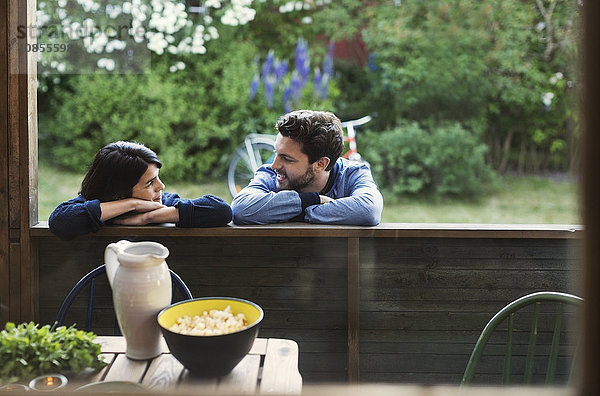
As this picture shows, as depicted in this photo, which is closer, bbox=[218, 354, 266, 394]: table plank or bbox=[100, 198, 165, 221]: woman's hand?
bbox=[218, 354, 266, 394]: table plank

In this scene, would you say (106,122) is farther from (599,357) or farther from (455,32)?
(599,357)

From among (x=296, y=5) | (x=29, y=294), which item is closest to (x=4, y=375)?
(x=29, y=294)

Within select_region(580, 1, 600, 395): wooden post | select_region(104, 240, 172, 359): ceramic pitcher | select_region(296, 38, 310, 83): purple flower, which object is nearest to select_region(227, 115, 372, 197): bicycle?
select_region(296, 38, 310, 83): purple flower

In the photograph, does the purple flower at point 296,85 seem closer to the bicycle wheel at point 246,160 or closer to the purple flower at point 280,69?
the purple flower at point 280,69

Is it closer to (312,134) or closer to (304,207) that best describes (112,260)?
(304,207)

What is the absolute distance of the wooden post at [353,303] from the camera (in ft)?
5.23

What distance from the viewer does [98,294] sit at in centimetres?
158

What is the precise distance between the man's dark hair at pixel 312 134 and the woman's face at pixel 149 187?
40 cm

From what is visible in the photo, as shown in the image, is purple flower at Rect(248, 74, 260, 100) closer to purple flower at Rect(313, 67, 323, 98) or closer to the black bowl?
purple flower at Rect(313, 67, 323, 98)

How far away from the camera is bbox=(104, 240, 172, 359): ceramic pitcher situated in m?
0.96

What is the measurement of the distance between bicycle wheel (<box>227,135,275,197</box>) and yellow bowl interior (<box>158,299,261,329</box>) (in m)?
2.73

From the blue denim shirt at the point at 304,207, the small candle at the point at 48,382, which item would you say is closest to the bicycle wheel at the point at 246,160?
the blue denim shirt at the point at 304,207

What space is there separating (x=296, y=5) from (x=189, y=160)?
1.25 m

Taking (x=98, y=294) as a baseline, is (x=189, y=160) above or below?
above
